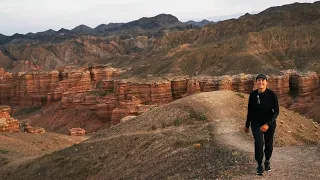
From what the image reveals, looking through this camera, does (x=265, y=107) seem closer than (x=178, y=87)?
Yes

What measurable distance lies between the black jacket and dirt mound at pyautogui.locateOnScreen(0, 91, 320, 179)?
62.9 inches

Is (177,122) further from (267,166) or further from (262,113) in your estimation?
(262,113)

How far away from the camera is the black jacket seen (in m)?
10.0

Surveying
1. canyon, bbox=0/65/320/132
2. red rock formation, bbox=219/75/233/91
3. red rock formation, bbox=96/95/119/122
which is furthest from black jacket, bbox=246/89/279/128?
red rock formation, bbox=96/95/119/122

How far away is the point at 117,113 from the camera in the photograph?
48250 mm

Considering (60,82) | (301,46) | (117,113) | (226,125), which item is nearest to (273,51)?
(301,46)

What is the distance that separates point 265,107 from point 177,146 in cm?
681

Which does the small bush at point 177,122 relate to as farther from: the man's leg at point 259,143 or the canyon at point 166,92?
the canyon at point 166,92

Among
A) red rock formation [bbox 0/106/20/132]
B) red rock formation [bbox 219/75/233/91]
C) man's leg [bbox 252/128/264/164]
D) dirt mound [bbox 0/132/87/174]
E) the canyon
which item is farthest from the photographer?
red rock formation [bbox 219/75/233/91]

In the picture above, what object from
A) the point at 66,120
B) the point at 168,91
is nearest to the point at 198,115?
the point at 168,91

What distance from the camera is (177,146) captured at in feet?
53.6

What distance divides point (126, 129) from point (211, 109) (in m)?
4.84

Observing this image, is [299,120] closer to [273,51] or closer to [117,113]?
[117,113]

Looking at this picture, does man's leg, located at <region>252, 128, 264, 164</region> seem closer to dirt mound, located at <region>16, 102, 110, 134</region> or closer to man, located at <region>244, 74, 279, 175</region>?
man, located at <region>244, 74, 279, 175</region>
